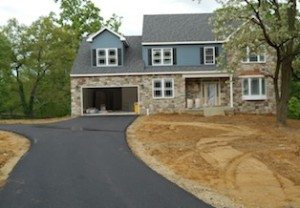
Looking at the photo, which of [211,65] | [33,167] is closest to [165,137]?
[33,167]

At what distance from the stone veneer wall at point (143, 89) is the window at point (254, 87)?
4540mm

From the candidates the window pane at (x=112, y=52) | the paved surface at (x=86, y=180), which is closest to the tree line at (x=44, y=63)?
the window pane at (x=112, y=52)

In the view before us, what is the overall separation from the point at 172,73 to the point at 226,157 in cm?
1927

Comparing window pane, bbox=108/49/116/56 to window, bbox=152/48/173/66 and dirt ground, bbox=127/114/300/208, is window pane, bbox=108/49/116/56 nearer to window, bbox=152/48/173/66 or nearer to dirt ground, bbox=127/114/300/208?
window, bbox=152/48/173/66

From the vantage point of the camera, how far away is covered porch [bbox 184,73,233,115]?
127 feet

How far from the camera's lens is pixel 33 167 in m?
16.5

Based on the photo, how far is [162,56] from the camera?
129 feet

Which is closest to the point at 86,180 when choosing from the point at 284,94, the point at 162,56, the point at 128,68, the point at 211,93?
the point at 284,94

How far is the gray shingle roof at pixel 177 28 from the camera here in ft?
130

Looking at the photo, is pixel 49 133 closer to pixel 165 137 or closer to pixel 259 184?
pixel 165 137

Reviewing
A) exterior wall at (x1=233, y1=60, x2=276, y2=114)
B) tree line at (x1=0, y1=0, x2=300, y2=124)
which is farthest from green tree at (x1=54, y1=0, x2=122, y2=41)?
exterior wall at (x1=233, y1=60, x2=276, y2=114)

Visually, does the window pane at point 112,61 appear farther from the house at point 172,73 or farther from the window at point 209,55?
the window at point 209,55

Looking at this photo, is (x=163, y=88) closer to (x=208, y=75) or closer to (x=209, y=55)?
(x=208, y=75)

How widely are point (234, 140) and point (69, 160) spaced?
29.2 ft
